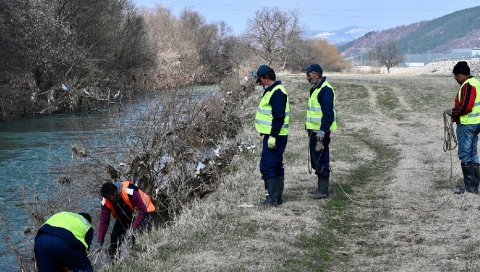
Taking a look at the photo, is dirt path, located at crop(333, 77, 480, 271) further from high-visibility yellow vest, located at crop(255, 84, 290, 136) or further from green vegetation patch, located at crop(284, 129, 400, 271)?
high-visibility yellow vest, located at crop(255, 84, 290, 136)

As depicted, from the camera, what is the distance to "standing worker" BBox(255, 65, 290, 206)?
884cm

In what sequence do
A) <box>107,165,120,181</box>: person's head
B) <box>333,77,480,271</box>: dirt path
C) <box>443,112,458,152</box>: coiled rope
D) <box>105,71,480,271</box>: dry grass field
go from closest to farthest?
1. <box>333,77,480,271</box>: dirt path
2. <box>105,71,480,271</box>: dry grass field
3. <box>443,112,458,152</box>: coiled rope
4. <box>107,165,120,181</box>: person's head

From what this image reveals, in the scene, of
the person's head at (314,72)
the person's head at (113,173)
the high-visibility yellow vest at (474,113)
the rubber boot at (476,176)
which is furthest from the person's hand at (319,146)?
the person's head at (113,173)

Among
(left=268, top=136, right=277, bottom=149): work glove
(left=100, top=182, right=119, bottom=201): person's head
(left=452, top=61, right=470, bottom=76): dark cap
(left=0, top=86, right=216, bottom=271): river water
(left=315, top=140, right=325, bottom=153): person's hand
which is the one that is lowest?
(left=0, top=86, right=216, bottom=271): river water

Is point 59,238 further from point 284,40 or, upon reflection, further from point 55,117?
point 284,40

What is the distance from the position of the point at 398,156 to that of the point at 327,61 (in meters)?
89.4

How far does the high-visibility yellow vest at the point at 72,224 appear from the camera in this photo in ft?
21.7

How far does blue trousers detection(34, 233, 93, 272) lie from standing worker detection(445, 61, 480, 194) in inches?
244

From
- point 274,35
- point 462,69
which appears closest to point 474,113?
point 462,69

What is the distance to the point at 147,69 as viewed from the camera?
49875 mm

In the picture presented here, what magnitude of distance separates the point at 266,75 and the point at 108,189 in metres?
2.89

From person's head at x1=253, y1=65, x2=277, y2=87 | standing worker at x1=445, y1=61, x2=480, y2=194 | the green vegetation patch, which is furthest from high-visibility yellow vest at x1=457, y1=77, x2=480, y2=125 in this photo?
person's head at x1=253, y1=65, x2=277, y2=87

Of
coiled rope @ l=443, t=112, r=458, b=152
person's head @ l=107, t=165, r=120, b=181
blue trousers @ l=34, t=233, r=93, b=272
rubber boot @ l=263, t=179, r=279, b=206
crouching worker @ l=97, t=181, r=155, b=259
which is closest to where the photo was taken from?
blue trousers @ l=34, t=233, r=93, b=272

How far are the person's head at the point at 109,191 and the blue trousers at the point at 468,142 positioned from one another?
556 cm
